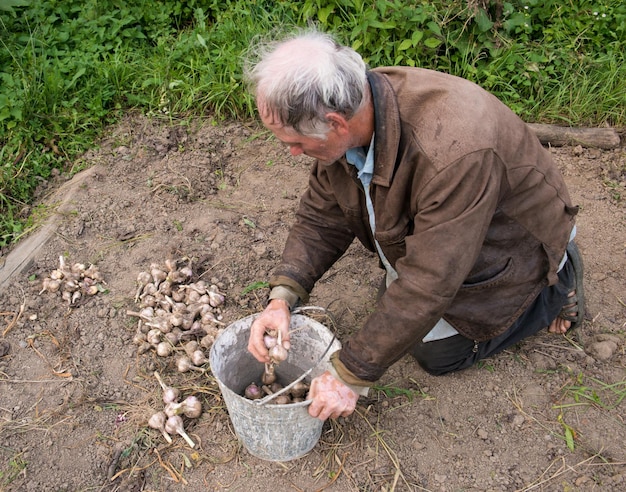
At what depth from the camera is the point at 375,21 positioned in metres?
4.12

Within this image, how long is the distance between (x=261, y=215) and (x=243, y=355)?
1.31m

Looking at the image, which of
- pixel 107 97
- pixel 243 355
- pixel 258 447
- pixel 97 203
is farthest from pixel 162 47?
pixel 258 447

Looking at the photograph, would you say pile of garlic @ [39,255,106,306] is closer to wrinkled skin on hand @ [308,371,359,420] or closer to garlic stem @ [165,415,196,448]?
garlic stem @ [165,415,196,448]

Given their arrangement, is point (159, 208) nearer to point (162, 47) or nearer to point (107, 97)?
point (107, 97)

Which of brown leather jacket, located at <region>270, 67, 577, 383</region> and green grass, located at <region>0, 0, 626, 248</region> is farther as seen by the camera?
green grass, located at <region>0, 0, 626, 248</region>

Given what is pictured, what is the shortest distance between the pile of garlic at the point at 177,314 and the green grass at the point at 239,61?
1329 mm

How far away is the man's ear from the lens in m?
1.99

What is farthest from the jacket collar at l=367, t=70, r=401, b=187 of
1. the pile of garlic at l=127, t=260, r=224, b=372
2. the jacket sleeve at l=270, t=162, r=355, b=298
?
the pile of garlic at l=127, t=260, r=224, b=372

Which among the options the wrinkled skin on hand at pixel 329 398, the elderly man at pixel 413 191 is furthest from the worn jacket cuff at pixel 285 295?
the wrinkled skin on hand at pixel 329 398

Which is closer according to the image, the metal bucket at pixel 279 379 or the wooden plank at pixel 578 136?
the metal bucket at pixel 279 379

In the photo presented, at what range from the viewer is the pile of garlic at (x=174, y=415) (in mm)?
2588

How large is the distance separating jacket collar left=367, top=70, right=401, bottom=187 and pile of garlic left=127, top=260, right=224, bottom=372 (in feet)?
4.24

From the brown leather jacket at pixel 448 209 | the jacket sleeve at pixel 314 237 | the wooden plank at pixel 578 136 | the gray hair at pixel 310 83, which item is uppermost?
the gray hair at pixel 310 83

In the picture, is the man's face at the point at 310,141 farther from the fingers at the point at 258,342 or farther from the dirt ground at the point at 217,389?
the dirt ground at the point at 217,389
